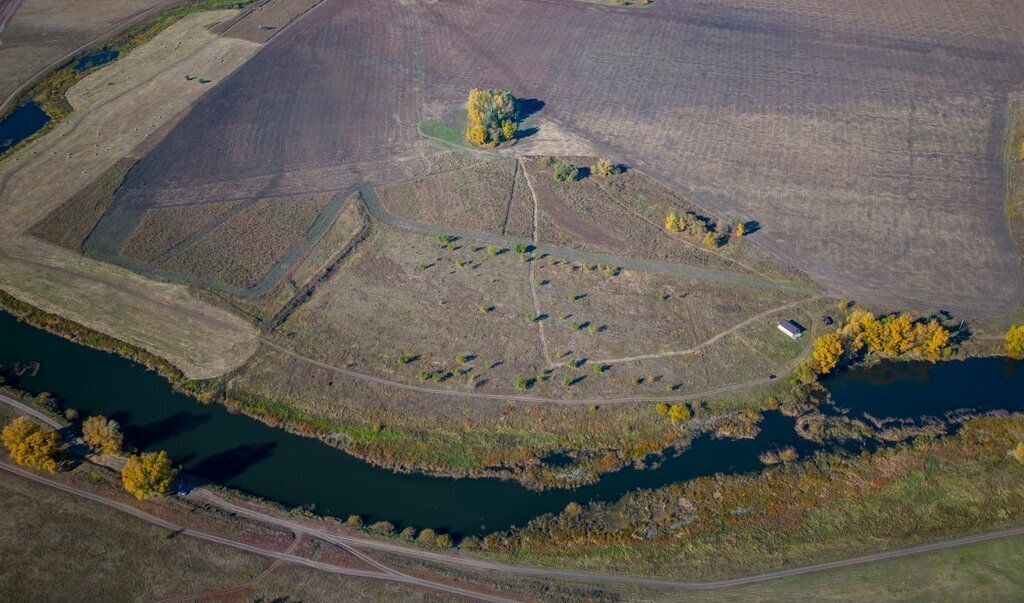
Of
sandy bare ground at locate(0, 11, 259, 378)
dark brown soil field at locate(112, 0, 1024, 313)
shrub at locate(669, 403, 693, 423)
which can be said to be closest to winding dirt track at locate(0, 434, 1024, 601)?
shrub at locate(669, 403, 693, 423)

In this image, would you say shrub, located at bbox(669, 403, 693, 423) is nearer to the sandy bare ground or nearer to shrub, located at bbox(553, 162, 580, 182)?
shrub, located at bbox(553, 162, 580, 182)

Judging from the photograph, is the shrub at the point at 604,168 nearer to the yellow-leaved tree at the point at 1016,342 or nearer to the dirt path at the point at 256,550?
the yellow-leaved tree at the point at 1016,342

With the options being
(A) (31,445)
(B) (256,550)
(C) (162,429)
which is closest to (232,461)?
(C) (162,429)

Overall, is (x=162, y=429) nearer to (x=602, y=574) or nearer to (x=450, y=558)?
(x=450, y=558)

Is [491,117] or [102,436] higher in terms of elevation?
[491,117]

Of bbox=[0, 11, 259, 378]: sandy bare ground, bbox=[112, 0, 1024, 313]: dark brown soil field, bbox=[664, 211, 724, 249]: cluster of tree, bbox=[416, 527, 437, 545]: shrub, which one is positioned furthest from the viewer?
bbox=[112, 0, 1024, 313]: dark brown soil field

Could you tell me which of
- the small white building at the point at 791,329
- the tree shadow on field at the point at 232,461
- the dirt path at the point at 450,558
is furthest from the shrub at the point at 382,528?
the small white building at the point at 791,329
